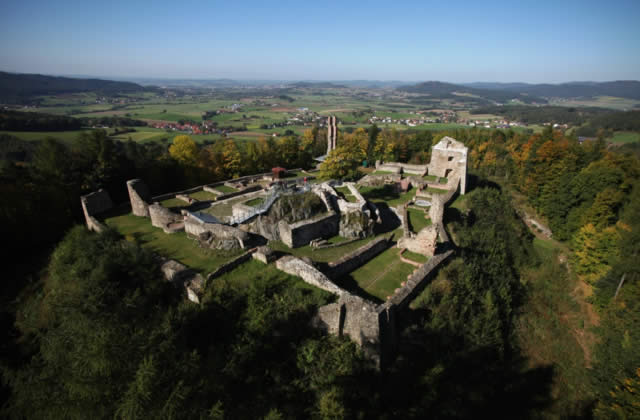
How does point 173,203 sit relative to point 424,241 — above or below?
below

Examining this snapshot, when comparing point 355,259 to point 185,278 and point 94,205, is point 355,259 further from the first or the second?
point 94,205

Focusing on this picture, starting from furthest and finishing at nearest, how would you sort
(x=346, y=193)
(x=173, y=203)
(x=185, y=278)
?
1. (x=173, y=203)
2. (x=346, y=193)
3. (x=185, y=278)

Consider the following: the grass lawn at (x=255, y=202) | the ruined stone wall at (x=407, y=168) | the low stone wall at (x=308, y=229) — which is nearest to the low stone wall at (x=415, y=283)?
the low stone wall at (x=308, y=229)

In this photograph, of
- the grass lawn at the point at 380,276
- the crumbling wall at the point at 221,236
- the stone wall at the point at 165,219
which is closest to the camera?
the grass lawn at the point at 380,276

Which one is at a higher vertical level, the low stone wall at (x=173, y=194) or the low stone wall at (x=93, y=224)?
the low stone wall at (x=173, y=194)

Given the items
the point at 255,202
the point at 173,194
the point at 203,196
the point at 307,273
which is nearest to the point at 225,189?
the point at 203,196

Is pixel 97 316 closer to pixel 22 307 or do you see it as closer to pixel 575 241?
pixel 22 307

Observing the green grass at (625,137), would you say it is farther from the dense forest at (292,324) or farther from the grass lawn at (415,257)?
the grass lawn at (415,257)
